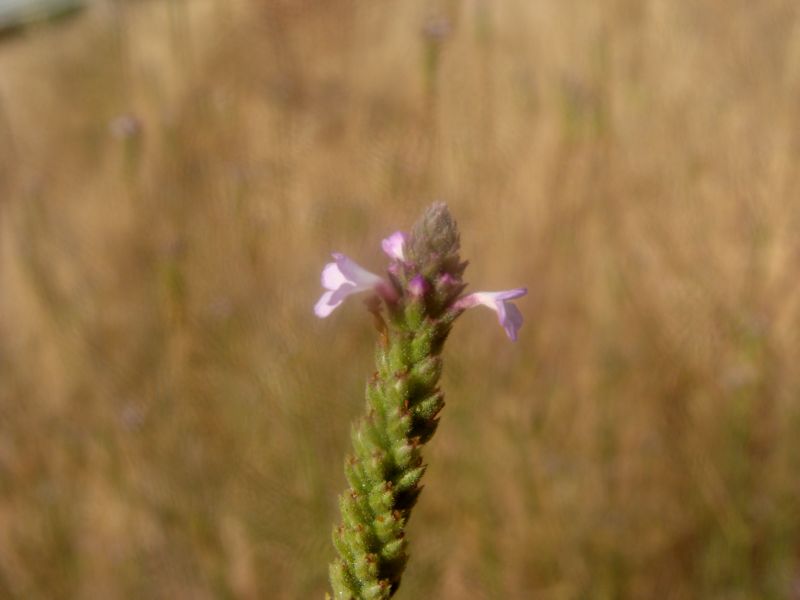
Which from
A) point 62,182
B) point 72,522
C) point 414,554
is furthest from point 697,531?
point 62,182

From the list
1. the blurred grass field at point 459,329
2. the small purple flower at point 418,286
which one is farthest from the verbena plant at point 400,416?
the blurred grass field at point 459,329

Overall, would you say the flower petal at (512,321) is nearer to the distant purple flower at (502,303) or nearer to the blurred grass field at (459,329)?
the distant purple flower at (502,303)

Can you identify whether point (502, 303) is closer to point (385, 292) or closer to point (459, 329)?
point (385, 292)

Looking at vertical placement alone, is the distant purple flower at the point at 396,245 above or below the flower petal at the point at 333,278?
above

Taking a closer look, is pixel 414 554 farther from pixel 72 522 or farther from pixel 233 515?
pixel 72 522

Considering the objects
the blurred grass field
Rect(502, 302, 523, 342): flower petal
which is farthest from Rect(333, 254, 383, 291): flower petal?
the blurred grass field

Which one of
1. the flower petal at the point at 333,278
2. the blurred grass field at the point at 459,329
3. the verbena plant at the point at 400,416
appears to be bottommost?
the verbena plant at the point at 400,416

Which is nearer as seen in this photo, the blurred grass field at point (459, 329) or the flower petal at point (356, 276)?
the flower petal at point (356, 276)

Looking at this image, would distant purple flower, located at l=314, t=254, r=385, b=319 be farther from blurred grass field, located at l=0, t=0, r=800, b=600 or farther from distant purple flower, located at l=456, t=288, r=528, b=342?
blurred grass field, located at l=0, t=0, r=800, b=600
